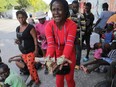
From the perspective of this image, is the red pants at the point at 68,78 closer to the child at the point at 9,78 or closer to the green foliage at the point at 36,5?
the child at the point at 9,78

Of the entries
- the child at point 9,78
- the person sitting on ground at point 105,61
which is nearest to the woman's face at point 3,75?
the child at point 9,78

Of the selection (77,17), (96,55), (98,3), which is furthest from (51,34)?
(98,3)

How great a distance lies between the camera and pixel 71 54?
138 inches

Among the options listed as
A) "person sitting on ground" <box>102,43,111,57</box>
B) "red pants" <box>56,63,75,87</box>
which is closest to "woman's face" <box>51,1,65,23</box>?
"red pants" <box>56,63,75,87</box>

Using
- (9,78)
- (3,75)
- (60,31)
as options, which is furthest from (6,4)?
(60,31)

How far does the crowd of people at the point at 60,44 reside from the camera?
327 centimetres

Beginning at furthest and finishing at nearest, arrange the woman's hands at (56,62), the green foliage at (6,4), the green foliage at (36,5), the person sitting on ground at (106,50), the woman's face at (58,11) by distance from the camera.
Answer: the green foliage at (6,4), the green foliage at (36,5), the person sitting on ground at (106,50), the woman's face at (58,11), the woman's hands at (56,62)

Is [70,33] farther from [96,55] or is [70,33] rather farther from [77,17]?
[77,17]

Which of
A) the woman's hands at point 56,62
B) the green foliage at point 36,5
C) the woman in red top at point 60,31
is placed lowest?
the green foliage at point 36,5

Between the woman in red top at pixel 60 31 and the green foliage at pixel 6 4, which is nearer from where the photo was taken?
the woman in red top at pixel 60 31

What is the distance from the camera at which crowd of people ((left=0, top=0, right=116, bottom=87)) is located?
10.7 ft

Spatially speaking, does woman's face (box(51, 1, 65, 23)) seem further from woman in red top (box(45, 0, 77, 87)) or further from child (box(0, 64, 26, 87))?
child (box(0, 64, 26, 87))

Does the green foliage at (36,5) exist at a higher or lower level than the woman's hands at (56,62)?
lower

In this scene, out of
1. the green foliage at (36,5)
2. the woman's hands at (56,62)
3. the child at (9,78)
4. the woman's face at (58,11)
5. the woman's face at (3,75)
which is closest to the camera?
the woman's hands at (56,62)
